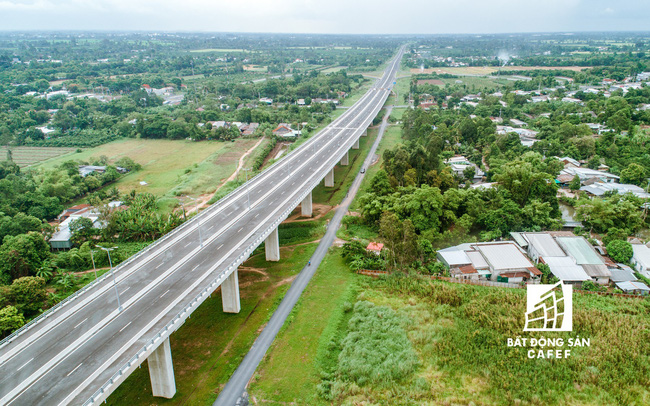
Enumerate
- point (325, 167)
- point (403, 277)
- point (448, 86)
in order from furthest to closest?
1. point (448, 86)
2. point (325, 167)
3. point (403, 277)

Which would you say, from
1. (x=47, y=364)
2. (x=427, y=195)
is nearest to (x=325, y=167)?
(x=427, y=195)

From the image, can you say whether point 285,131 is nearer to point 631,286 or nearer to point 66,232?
point 66,232

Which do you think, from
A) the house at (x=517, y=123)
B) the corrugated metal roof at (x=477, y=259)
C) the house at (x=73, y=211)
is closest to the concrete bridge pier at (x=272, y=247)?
the corrugated metal roof at (x=477, y=259)

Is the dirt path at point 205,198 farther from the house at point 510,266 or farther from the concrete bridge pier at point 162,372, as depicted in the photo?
the house at point 510,266

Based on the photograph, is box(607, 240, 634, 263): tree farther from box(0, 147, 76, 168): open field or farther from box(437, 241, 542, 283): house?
box(0, 147, 76, 168): open field

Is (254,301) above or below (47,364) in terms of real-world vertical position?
below

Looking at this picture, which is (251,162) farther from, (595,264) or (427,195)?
(595,264)

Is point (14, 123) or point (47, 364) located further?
point (14, 123)
